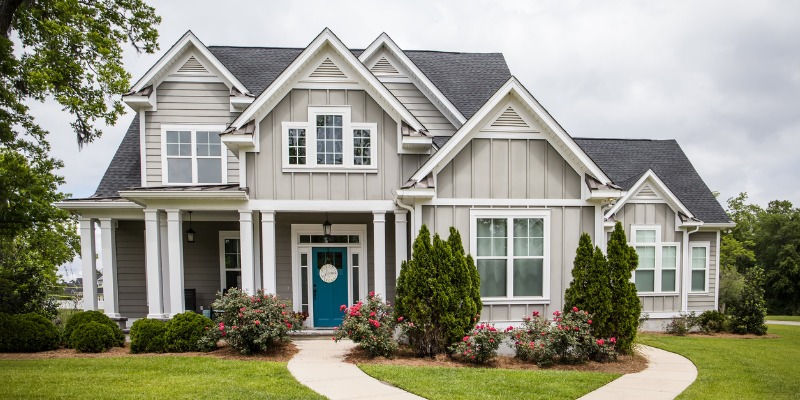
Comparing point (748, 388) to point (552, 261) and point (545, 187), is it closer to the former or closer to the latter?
point (552, 261)

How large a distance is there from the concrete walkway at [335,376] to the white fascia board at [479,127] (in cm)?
391

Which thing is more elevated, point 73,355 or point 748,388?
point 73,355

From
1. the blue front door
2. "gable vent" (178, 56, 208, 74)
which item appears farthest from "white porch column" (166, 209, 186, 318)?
"gable vent" (178, 56, 208, 74)

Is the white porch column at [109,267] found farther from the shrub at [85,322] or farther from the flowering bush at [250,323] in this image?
the flowering bush at [250,323]

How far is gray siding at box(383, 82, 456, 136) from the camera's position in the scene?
13.1 meters

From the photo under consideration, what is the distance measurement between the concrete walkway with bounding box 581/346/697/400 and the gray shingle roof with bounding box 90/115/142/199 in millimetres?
11920

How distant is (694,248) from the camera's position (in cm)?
1515

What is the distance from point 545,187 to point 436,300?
361 centimetres

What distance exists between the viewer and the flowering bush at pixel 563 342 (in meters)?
8.55

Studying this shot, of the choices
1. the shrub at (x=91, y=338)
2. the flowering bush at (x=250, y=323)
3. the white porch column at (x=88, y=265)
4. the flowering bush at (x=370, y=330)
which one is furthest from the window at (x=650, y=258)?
the white porch column at (x=88, y=265)

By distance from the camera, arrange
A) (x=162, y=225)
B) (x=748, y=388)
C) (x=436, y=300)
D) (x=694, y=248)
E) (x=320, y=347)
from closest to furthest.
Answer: (x=748, y=388), (x=436, y=300), (x=320, y=347), (x=162, y=225), (x=694, y=248)

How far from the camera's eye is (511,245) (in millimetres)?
10016

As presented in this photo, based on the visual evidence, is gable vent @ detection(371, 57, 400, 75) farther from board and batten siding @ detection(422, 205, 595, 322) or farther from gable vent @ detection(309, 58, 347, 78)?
board and batten siding @ detection(422, 205, 595, 322)

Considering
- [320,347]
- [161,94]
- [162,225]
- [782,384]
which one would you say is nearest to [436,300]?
[320,347]
